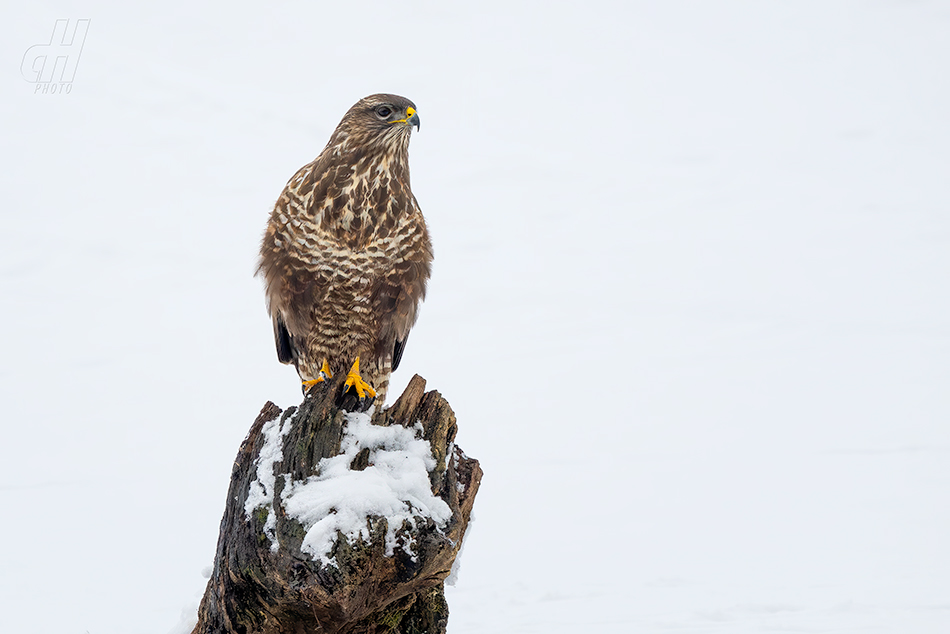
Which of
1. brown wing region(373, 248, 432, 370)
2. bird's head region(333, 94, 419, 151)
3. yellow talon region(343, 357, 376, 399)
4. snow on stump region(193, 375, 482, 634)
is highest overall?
bird's head region(333, 94, 419, 151)

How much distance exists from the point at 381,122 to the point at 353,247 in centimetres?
77

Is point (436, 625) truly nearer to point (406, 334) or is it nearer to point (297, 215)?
point (406, 334)

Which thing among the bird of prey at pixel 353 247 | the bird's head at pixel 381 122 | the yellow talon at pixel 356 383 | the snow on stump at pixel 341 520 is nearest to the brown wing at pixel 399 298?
the bird of prey at pixel 353 247

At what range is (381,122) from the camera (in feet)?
15.6

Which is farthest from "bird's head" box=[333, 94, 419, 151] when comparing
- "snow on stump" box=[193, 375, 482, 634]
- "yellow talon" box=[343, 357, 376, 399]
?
"snow on stump" box=[193, 375, 482, 634]

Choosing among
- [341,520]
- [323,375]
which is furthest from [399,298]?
[341,520]

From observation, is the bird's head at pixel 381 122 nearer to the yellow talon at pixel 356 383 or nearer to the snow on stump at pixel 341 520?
the yellow talon at pixel 356 383

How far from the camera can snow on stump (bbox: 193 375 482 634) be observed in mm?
3281

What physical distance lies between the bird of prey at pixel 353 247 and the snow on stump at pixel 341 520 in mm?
779

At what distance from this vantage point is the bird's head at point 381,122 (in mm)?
4723

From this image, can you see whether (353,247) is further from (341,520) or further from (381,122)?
(341,520)

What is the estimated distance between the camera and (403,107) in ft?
15.8

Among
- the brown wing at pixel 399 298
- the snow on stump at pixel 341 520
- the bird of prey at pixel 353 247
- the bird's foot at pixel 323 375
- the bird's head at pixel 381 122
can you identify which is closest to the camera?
the snow on stump at pixel 341 520

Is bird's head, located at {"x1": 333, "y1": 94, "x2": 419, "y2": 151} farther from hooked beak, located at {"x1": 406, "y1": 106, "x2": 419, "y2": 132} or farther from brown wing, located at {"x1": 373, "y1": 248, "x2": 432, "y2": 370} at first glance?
brown wing, located at {"x1": 373, "y1": 248, "x2": 432, "y2": 370}
